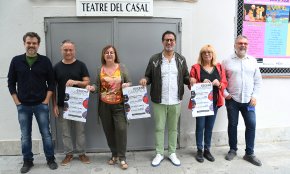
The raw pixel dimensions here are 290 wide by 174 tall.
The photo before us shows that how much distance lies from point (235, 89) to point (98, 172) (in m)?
2.41

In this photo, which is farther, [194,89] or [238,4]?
[238,4]

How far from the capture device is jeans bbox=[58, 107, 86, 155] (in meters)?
4.34

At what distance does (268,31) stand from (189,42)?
1.53 m

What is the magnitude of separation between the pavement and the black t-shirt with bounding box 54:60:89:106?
1042 mm

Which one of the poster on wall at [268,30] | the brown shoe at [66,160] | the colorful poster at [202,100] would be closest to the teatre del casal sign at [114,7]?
the colorful poster at [202,100]

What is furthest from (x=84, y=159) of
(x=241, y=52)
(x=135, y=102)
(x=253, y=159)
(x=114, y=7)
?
(x=241, y=52)

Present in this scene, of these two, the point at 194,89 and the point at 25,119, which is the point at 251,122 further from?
the point at 25,119

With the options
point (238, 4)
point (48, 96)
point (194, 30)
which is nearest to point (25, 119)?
point (48, 96)

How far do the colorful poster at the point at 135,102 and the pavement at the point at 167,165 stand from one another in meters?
0.81

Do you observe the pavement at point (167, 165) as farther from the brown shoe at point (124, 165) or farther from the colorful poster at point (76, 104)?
the colorful poster at point (76, 104)

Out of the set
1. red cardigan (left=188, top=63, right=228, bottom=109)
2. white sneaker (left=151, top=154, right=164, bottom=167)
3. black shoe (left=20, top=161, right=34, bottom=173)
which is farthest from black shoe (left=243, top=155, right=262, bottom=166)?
black shoe (left=20, top=161, right=34, bottom=173)

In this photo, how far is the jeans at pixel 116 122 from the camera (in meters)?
4.18

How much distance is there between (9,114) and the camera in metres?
4.68

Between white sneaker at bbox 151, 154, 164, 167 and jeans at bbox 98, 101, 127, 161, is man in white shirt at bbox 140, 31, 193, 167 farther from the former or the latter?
jeans at bbox 98, 101, 127, 161
